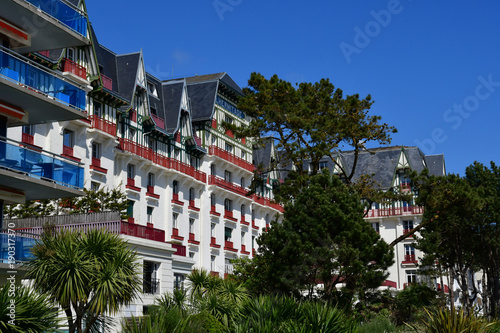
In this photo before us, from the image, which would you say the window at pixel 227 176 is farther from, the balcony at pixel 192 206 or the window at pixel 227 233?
the balcony at pixel 192 206

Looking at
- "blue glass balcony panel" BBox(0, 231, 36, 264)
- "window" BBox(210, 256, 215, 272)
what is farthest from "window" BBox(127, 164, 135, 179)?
"blue glass balcony panel" BBox(0, 231, 36, 264)

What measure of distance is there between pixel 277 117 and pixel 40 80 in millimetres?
16194

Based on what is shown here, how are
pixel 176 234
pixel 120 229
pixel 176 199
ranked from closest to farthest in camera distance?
pixel 120 229
pixel 176 234
pixel 176 199

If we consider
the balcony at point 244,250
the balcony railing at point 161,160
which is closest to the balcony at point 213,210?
→ the balcony railing at point 161,160

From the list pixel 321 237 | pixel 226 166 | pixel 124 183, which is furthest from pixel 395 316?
pixel 226 166

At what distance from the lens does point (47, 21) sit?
65.1 ft

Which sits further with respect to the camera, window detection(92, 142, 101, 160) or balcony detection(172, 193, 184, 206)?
balcony detection(172, 193, 184, 206)

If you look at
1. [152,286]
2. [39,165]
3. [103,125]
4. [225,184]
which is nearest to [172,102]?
[225,184]

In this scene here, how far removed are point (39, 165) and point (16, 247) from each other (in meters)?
2.49

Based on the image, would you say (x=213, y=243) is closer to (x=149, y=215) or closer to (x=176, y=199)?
(x=176, y=199)

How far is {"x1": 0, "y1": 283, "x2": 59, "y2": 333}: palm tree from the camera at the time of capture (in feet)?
46.5

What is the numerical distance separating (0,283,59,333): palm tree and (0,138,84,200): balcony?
15.2ft

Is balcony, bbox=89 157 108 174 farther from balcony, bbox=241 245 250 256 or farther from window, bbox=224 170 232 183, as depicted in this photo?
balcony, bbox=241 245 250 256

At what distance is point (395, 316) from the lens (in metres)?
40.8
